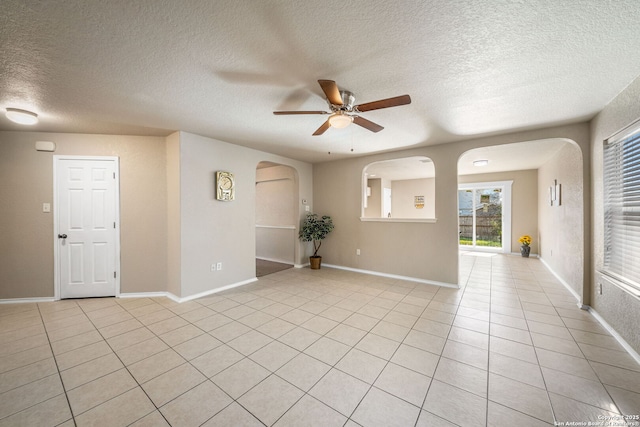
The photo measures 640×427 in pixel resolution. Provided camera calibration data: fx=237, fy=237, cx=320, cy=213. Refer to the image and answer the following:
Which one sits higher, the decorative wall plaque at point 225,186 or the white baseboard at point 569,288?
the decorative wall plaque at point 225,186

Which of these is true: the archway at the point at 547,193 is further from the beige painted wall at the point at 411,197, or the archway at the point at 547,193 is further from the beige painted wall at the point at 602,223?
the beige painted wall at the point at 411,197

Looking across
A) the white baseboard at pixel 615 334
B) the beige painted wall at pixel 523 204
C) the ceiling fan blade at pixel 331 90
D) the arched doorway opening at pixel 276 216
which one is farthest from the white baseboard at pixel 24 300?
the beige painted wall at pixel 523 204

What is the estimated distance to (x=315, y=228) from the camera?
5.22m

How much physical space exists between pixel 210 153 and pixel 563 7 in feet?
12.8

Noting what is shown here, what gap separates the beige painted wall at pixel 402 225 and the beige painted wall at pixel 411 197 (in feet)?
13.6

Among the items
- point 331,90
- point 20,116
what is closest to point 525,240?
point 331,90

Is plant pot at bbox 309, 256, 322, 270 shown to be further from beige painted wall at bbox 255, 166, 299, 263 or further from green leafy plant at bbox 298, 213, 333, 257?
beige painted wall at bbox 255, 166, 299, 263

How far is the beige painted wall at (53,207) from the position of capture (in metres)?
3.29

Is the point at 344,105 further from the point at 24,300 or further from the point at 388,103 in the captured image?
the point at 24,300

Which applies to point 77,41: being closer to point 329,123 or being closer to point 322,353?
point 329,123


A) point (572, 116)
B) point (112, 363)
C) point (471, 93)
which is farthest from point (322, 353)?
point (572, 116)

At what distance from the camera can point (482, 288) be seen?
3922 mm

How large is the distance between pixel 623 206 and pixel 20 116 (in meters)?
6.33

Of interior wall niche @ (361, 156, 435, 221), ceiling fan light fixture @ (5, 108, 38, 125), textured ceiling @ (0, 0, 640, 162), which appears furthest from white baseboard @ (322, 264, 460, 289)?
ceiling fan light fixture @ (5, 108, 38, 125)
